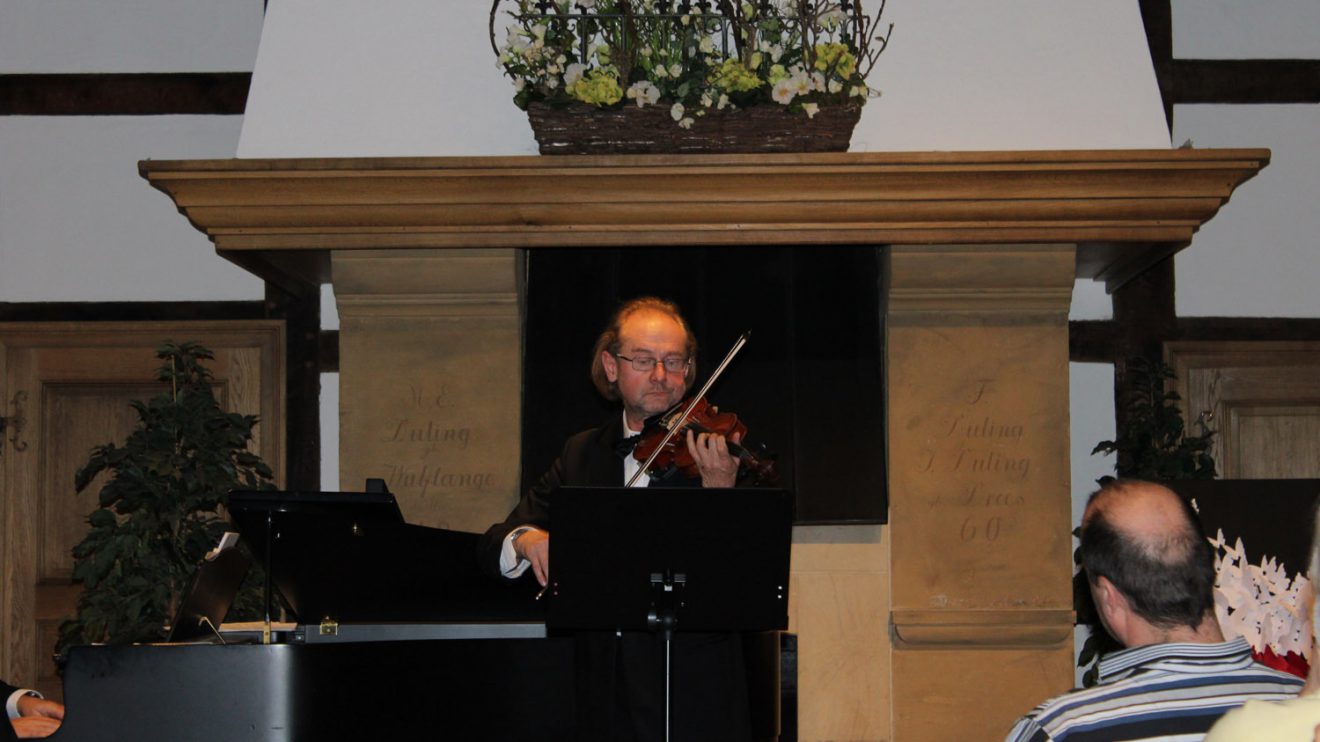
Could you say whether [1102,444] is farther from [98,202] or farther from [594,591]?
[98,202]

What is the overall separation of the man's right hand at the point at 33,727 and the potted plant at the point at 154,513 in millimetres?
1693

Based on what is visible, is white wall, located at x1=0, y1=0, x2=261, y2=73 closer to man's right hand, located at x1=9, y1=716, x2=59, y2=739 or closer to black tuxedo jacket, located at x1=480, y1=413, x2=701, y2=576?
black tuxedo jacket, located at x1=480, y1=413, x2=701, y2=576

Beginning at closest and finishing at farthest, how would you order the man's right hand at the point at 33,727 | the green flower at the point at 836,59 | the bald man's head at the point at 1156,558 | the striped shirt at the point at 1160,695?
1. the striped shirt at the point at 1160,695
2. the bald man's head at the point at 1156,558
3. the man's right hand at the point at 33,727
4. the green flower at the point at 836,59

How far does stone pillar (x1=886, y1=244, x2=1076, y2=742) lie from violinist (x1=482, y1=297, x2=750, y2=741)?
1435 mm

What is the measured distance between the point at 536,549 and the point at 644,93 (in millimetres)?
1712

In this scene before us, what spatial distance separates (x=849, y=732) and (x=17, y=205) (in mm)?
3514

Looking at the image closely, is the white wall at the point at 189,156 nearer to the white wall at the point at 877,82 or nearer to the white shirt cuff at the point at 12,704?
the white wall at the point at 877,82

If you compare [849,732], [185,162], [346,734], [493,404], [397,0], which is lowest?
[849,732]

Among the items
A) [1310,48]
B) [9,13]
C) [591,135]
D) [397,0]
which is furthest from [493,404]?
[1310,48]

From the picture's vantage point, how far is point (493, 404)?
4.64 metres

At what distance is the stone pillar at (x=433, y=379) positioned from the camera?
15.1 ft

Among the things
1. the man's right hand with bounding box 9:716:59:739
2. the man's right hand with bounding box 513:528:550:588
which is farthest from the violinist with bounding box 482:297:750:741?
the man's right hand with bounding box 9:716:59:739

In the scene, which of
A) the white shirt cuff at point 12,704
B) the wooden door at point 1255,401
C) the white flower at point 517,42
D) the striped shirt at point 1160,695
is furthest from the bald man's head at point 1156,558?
the wooden door at point 1255,401

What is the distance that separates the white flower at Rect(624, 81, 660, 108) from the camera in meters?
4.28
